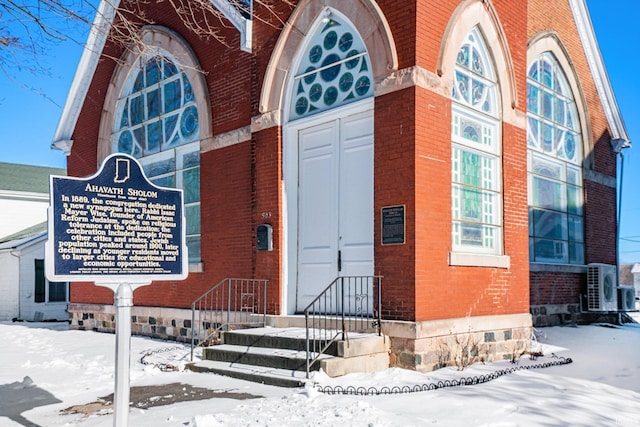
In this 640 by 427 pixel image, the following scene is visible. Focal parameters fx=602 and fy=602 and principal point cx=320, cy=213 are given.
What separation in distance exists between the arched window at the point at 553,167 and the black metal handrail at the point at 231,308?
5705 mm

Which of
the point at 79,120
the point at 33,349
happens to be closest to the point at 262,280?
the point at 33,349

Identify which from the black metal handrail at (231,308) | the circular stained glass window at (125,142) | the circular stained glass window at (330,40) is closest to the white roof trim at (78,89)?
the circular stained glass window at (125,142)

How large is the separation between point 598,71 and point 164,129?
1053cm

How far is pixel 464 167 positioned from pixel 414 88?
1629 millimetres

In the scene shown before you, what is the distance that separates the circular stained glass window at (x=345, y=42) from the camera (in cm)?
933

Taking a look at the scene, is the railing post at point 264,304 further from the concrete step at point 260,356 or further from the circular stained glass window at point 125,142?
the circular stained glass window at point 125,142

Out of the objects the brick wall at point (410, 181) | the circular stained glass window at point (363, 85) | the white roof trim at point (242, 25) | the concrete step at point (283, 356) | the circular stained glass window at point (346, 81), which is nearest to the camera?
the concrete step at point (283, 356)

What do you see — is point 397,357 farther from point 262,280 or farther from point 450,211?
point 262,280

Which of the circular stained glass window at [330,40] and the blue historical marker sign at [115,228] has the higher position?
the circular stained glass window at [330,40]

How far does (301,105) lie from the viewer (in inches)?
396

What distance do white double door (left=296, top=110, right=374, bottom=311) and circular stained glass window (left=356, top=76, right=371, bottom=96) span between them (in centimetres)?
35

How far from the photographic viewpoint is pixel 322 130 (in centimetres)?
967

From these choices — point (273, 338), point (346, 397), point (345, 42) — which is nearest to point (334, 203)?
point (273, 338)

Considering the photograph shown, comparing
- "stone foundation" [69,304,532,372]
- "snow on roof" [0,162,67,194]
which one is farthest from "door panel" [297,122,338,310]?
"snow on roof" [0,162,67,194]
